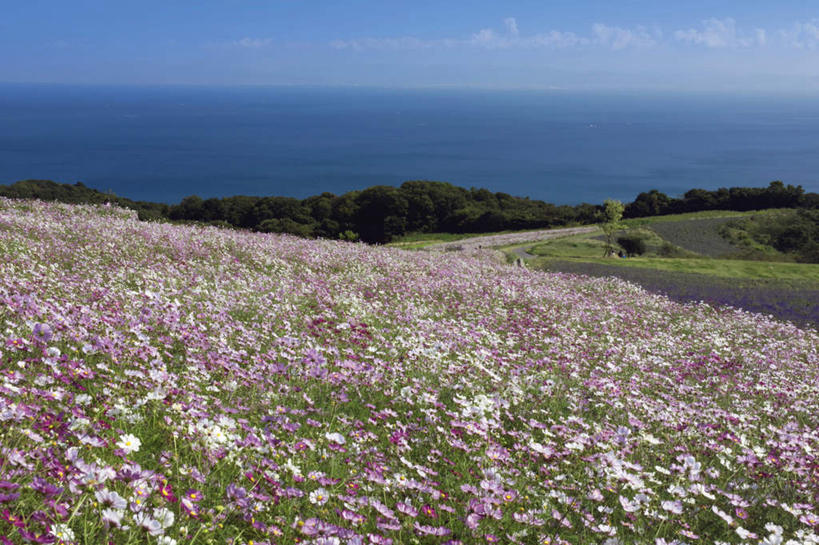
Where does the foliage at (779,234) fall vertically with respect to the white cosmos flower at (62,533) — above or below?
below

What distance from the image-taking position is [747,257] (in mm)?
45781

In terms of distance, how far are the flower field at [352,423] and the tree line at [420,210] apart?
216ft

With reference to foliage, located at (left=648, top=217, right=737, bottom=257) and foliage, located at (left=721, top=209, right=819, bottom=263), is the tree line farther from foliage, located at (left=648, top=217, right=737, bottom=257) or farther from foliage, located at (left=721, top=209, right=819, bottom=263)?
foliage, located at (left=721, top=209, right=819, bottom=263)

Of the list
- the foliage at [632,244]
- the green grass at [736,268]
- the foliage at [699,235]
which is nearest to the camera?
the green grass at [736,268]

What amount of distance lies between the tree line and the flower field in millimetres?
65911

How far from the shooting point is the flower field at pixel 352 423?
2.86 meters

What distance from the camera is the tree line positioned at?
78.6 m

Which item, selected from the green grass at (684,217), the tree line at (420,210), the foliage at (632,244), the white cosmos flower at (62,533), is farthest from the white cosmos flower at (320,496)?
the green grass at (684,217)

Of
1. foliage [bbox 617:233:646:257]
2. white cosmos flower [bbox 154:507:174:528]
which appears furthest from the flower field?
foliage [bbox 617:233:646:257]

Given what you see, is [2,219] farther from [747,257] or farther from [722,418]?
[747,257]

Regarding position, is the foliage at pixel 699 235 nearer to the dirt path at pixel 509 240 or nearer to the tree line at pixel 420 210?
the dirt path at pixel 509 240

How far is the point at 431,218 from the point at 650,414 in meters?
83.8

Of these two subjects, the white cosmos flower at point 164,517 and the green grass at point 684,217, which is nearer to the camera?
the white cosmos flower at point 164,517

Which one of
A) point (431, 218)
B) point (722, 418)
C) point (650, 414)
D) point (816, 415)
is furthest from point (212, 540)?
point (431, 218)
